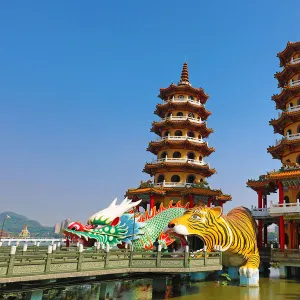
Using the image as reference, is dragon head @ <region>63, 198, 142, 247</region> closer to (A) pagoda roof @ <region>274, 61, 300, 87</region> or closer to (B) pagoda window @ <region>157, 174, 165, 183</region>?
(B) pagoda window @ <region>157, 174, 165, 183</region>

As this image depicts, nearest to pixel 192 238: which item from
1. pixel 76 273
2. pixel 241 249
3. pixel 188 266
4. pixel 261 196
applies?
pixel 241 249

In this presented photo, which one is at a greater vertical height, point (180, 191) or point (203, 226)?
point (180, 191)

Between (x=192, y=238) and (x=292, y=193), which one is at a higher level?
(x=292, y=193)

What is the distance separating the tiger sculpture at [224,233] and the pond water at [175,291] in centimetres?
126

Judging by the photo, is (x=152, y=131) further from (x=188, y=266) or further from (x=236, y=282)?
(x=188, y=266)

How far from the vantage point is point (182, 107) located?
3147cm

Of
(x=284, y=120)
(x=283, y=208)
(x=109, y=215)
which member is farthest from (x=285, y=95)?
(x=109, y=215)

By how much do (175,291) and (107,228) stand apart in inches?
202

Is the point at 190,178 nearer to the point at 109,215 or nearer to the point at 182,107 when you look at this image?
the point at 182,107

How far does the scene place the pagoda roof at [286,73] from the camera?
26356mm

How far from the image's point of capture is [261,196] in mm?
26078

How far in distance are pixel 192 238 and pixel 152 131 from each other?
593 inches

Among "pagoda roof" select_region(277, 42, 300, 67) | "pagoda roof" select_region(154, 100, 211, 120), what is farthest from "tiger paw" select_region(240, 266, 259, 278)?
"pagoda roof" select_region(277, 42, 300, 67)

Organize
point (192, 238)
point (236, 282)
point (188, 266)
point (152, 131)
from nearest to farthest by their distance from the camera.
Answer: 1. point (188, 266)
2. point (236, 282)
3. point (192, 238)
4. point (152, 131)
